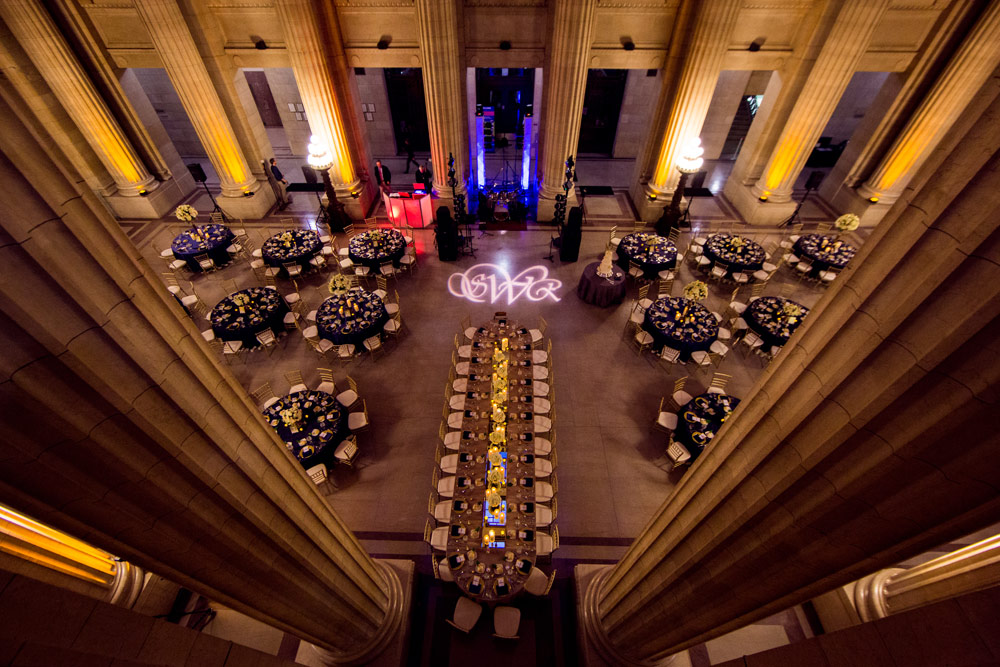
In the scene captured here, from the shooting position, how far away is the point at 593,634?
19.6ft

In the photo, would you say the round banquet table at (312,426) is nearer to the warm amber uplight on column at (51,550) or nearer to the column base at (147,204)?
the warm amber uplight on column at (51,550)

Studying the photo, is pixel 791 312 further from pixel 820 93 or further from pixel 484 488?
pixel 484 488

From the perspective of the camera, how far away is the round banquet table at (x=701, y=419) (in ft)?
26.6

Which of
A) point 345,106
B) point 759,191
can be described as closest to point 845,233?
point 759,191

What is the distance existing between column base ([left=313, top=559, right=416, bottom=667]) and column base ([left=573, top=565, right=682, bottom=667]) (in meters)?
2.64

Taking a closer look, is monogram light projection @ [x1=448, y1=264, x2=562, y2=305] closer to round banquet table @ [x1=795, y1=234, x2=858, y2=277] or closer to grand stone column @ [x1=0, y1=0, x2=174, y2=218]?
round banquet table @ [x1=795, y1=234, x2=858, y2=277]

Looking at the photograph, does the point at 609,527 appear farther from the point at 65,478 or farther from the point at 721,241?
the point at 721,241

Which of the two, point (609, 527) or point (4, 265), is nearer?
point (4, 265)

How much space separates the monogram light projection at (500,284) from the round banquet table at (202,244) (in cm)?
701

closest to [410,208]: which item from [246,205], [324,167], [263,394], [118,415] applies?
[324,167]

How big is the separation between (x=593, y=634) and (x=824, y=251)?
40.7 feet

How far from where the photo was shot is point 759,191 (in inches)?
590

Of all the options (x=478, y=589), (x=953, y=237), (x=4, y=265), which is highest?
(x=953, y=237)

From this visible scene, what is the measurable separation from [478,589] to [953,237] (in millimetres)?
6443
